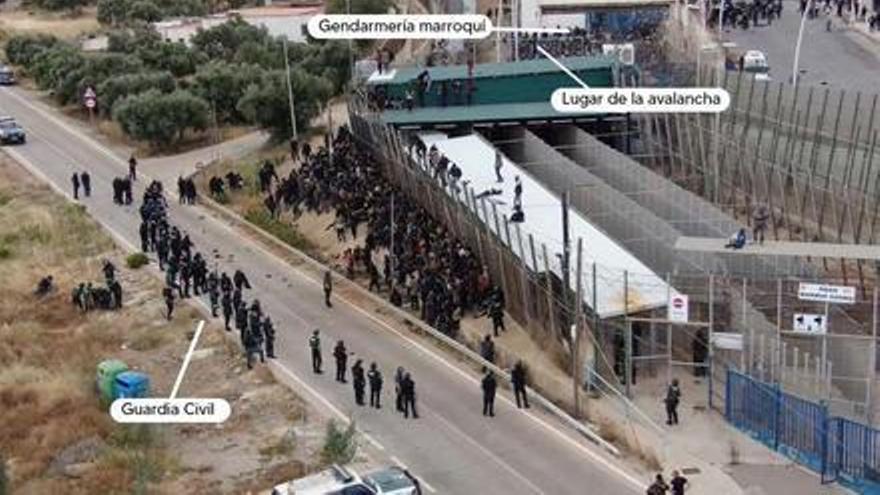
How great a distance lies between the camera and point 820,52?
160 ft

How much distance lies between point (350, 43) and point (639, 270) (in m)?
31.3

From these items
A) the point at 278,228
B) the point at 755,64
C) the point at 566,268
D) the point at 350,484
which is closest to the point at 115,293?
the point at 278,228

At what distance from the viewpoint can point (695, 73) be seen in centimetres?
3731

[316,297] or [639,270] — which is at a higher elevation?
[639,270]

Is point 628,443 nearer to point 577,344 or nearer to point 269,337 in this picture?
point 577,344

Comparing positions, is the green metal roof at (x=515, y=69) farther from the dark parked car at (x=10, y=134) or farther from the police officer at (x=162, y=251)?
the dark parked car at (x=10, y=134)

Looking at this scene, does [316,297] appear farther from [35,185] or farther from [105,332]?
[35,185]

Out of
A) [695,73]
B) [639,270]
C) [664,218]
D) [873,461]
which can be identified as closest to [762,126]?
[695,73]

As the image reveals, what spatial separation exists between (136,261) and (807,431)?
18900 mm

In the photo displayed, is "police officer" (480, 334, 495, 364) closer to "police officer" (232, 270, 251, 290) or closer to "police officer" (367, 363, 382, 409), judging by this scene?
"police officer" (367, 363, 382, 409)

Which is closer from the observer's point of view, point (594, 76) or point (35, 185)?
point (594, 76)

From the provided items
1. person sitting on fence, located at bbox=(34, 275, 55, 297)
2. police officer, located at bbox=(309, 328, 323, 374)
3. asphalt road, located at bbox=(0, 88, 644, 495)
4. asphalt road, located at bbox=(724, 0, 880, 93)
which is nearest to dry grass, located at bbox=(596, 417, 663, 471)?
asphalt road, located at bbox=(0, 88, 644, 495)

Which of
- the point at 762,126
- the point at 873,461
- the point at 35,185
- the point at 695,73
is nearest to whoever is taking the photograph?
the point at 873,461

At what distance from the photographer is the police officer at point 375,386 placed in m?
23.2
